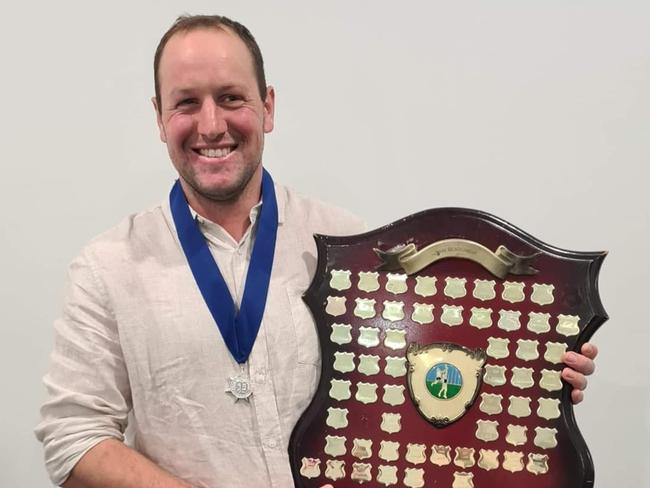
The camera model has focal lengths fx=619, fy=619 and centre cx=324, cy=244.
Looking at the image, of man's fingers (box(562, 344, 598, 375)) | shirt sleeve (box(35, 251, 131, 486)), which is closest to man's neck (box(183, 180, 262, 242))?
shirt sleeve (box(35, 251, 131, 486))

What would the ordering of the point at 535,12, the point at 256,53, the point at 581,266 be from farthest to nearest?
the point at 535,12 → the point at 256,53 → the point at 581,266

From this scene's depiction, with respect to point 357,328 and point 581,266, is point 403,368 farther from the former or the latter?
point 581,266

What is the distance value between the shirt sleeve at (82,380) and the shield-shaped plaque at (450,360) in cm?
37

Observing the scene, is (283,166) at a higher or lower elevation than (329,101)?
lower

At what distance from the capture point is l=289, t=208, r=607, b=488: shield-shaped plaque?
1090mm

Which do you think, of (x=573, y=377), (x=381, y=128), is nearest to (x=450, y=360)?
(x=573, y=377)

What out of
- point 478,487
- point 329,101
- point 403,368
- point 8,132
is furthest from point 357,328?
point 8,132

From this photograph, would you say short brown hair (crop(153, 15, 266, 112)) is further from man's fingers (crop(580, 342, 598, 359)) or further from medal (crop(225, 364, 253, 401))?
man's fingers (crop(580, 342, 598, 359))

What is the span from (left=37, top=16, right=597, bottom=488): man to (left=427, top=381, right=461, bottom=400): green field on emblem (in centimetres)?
23

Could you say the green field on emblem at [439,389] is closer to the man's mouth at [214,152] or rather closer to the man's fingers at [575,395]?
the man's fingers at [575,395]

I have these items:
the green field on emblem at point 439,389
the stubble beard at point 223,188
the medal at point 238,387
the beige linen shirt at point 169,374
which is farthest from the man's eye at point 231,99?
the green field on emblem at point 439,389

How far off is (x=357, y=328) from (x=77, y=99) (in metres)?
1.14

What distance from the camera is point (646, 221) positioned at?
5.91ft

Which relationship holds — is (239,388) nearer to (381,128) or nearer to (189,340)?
(189,340)
